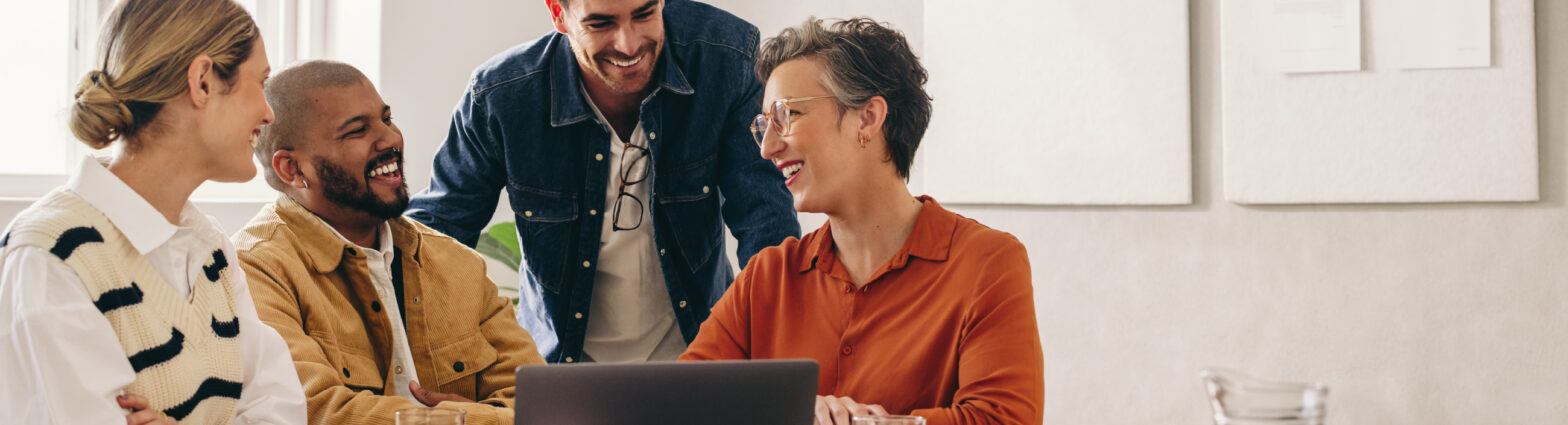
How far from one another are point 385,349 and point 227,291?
1.30 feet

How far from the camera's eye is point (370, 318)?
1.88 meters

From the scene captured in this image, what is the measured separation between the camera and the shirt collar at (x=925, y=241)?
5.85ft

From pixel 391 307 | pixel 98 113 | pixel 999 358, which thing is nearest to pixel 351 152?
pixel 391 307

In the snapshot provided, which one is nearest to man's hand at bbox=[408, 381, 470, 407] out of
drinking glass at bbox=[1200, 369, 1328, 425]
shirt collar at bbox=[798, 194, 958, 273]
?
shirt collar at bbox=[798, 194, 958, 273]

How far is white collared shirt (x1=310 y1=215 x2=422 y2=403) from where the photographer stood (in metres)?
1.90

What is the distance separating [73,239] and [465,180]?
3.98ft

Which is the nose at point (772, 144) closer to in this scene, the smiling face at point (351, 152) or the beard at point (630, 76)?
the beard at point (630, 76)

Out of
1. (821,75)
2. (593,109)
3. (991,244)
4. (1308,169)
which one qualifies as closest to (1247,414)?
(991,244)

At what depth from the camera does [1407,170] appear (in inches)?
117

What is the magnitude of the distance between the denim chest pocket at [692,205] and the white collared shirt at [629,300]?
0.08 metres

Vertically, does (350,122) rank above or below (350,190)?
above

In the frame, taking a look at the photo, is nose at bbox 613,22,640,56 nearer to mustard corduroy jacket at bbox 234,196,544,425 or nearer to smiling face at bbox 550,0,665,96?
smiling face at bbox 550,0,665,96

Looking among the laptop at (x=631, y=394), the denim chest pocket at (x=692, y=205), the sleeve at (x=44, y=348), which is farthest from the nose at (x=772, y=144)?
the sleeve at (x=44, y=348)

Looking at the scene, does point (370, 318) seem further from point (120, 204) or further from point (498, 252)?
point (498, 252)
